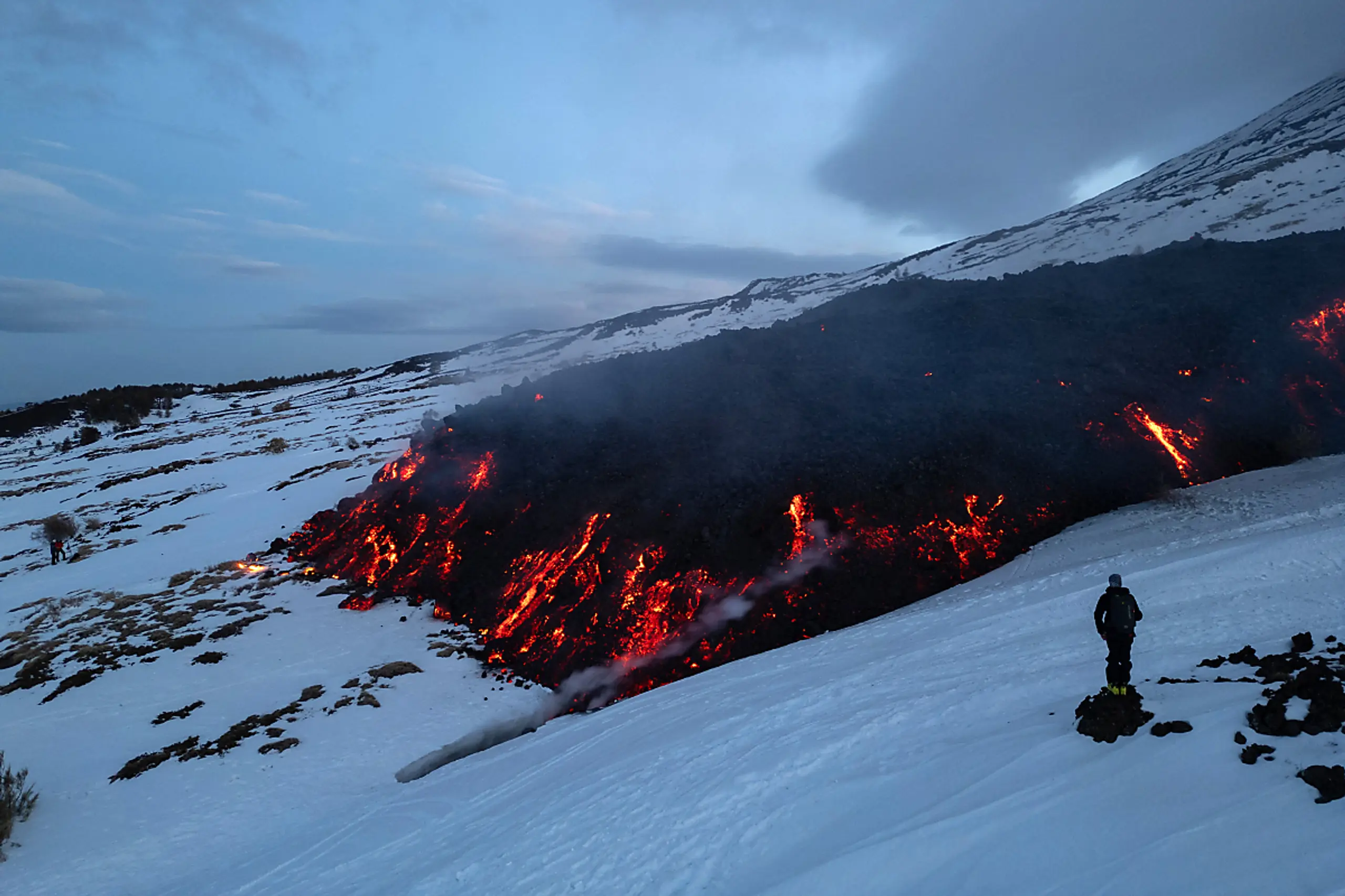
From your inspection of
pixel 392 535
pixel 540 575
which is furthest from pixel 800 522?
pixel 392 535

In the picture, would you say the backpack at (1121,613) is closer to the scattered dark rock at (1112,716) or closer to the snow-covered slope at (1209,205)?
the scattered dark rock at (1112,716)

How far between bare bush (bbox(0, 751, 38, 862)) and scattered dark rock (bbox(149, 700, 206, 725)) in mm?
2348

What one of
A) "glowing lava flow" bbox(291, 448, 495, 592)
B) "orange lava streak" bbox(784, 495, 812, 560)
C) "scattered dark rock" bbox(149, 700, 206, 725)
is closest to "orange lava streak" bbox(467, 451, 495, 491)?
"glowing lava flow" bbox(291, 448, 495, 592)

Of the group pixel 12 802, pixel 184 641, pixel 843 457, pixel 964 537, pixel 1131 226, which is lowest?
pixel 12 802

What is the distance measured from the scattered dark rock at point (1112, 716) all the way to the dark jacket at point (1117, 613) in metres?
0.71

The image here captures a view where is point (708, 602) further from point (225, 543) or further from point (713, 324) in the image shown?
point (713, 324)

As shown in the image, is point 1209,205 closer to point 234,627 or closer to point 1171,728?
point 1171,728

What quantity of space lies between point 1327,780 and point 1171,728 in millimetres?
1471

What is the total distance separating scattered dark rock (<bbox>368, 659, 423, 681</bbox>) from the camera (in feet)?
53.6

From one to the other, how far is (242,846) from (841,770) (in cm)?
1092

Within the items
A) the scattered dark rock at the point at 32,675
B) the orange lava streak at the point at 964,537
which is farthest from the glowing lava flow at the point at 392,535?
the orange lava streak at the point at 964,537

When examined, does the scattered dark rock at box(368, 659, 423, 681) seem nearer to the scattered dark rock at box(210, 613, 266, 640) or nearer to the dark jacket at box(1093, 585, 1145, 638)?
the scattered dark rock at box(210, 613, 266, 640)

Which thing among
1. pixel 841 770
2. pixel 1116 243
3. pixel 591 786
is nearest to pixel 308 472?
pixel 591 786

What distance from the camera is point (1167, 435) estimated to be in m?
19.2
